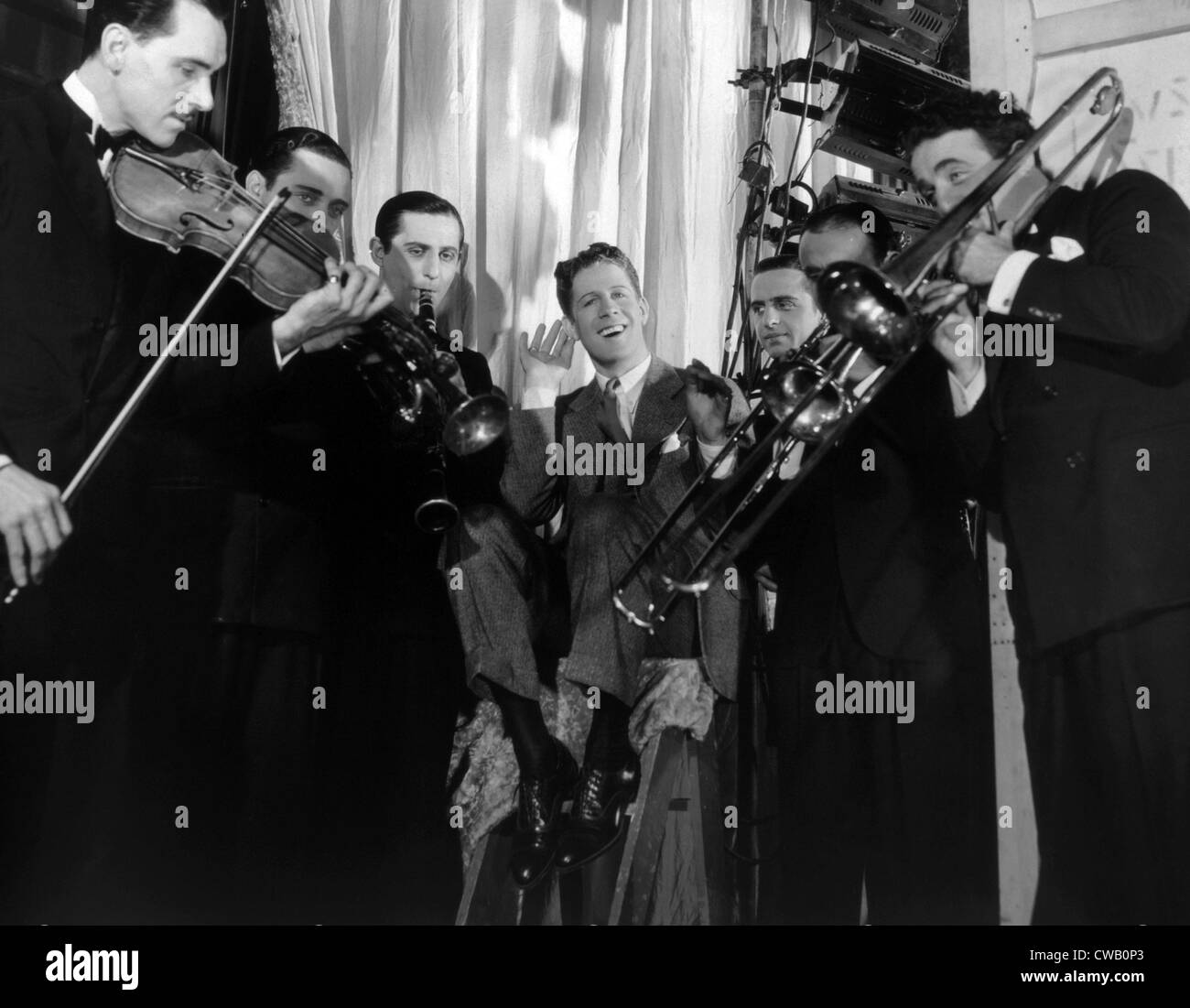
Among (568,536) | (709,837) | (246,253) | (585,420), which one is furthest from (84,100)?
(709,837)

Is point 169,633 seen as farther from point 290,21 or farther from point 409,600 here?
point 290,21

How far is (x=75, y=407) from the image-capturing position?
234 cm

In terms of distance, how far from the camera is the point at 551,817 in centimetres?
249

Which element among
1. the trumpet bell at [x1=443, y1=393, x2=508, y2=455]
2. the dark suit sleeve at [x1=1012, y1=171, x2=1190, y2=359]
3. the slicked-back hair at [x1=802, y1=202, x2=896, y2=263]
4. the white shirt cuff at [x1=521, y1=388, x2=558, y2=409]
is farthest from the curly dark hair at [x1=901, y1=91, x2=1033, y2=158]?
the trumpet bell at [x1=443, y1=393, x2=508, y2=455]

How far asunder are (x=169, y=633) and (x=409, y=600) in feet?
1.61

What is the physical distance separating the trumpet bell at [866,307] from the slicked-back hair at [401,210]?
37.8 inches

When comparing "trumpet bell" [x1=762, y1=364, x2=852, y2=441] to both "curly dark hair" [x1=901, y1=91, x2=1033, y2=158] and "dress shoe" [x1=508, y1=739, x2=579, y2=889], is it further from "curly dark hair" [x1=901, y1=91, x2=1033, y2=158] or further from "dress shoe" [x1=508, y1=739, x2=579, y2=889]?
"dress shoe" [x1=508, y1=739, x2=579, y2=889]

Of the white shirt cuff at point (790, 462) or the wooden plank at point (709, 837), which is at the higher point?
the white shirt cuff at point (790, 462)

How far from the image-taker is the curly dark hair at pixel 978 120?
2.57 meters

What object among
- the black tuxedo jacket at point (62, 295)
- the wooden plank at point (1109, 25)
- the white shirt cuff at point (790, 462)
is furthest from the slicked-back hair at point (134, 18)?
the wooden plank at point (1109, 25)

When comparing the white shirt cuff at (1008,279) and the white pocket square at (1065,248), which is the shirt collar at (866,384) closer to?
the white shirt cuff at (1008,279)

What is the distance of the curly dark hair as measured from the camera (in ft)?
8.43
